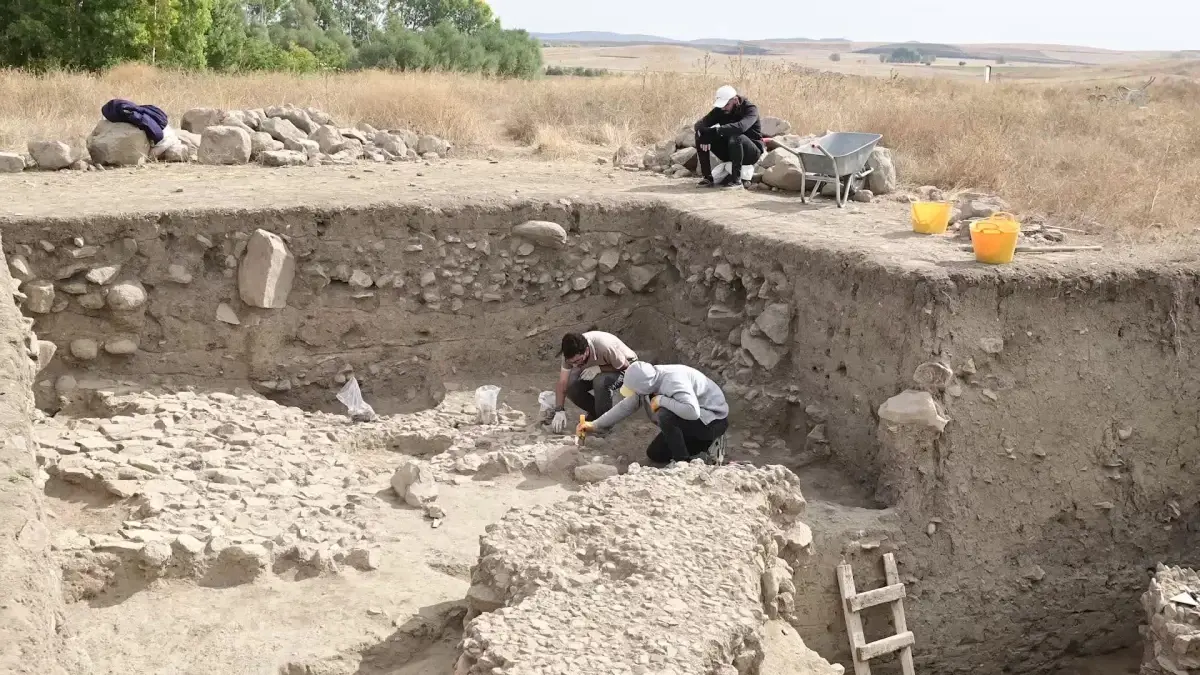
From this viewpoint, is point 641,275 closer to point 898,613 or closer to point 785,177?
point 785,177

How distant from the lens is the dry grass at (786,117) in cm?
912

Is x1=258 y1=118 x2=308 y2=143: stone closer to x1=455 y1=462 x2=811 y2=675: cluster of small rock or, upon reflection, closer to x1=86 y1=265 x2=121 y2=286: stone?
x1=86 y1=265 x2=121 y2=286: stone

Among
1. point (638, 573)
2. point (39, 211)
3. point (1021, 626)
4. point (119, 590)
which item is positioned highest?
point (39, 211)

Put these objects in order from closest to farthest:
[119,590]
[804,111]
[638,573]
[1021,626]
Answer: [638,573] → [119,590] → [1021,626] → [804,111]

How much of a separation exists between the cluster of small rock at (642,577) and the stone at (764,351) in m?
1.84

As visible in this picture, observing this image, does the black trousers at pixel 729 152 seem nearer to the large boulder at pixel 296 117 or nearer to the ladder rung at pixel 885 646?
the large boulder at pixel 296 117

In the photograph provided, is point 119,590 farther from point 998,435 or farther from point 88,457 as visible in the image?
point 998,435

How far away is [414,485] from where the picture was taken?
631 centimetres

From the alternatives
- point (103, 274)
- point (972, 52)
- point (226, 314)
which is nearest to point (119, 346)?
point (103, 274)

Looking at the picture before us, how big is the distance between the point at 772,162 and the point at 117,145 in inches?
220

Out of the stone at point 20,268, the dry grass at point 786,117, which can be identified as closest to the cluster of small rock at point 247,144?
the dry grass at point 786,117

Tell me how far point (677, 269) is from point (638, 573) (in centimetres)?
431

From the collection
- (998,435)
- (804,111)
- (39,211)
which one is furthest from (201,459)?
(804,111)

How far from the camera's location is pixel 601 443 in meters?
7.12
